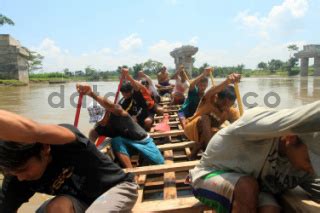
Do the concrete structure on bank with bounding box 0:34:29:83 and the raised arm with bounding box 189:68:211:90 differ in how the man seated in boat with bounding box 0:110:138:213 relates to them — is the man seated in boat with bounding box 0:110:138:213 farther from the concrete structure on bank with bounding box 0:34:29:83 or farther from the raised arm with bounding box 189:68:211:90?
the concrete structure on bank with bounding box 0:34:29:83

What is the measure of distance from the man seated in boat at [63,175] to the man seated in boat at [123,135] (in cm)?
149

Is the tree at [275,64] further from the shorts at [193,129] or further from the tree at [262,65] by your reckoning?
the shorts at [193,129]

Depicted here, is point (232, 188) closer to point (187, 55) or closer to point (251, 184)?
point (251, 184)

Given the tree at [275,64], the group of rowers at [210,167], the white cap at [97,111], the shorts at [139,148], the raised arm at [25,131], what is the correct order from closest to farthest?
1. the raised arm at [25,131]
2. the group of rowers at [210,167]
3. the shorts at [139,148]
4. the white cap at [97,111]
5. the tree at [275,64]

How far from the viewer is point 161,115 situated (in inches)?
252

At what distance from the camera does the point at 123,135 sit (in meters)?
3.59

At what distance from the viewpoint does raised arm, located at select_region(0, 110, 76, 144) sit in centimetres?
121

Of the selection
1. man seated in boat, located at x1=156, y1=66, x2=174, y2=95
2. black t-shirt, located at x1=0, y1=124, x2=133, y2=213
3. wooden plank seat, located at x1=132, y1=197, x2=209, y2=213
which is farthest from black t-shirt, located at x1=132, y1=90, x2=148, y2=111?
man seated in boat, located at x1=156, y1=66, x2=174, y2=95

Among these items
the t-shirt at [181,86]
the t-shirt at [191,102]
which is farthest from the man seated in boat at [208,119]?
the t-shirt at [181,86]

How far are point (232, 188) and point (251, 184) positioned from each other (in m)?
0.10

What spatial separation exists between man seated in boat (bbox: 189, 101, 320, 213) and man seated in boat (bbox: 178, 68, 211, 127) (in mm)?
2856

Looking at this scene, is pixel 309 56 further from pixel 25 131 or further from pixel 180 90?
pixel 25 131

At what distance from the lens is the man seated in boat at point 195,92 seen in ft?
15.7

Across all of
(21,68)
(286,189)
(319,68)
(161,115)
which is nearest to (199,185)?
(286,189)
